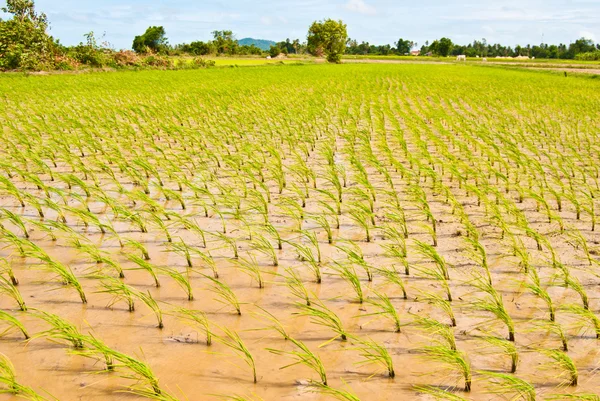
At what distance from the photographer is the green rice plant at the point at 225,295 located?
2.47 metres

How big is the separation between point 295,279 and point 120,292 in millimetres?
1012

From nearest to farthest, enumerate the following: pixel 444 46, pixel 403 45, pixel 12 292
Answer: pixel 12 292
pixel 444 46
pixel 403 45

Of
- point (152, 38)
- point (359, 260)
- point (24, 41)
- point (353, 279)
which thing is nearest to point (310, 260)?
point (359, 260)

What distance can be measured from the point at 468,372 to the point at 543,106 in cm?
1101

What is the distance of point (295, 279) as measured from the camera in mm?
2816

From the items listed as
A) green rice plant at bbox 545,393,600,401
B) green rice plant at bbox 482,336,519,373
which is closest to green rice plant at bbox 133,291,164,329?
green rice plant at bbox 482,336,519,373

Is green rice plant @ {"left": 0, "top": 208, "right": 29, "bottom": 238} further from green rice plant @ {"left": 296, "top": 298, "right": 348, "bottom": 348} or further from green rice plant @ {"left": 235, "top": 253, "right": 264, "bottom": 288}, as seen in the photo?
green rice plant @ {"left": 296, "top": 298, "right": 348, "bottom": 348}

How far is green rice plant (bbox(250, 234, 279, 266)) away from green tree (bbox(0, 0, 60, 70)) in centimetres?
2073

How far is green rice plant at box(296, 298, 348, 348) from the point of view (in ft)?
7.20

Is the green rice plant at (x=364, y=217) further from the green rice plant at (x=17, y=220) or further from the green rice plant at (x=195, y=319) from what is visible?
the green rice plant at (x=17, y=220)

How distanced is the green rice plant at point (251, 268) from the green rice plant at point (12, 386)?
129cm

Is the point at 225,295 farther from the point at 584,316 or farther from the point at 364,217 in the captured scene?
the point at 584,316

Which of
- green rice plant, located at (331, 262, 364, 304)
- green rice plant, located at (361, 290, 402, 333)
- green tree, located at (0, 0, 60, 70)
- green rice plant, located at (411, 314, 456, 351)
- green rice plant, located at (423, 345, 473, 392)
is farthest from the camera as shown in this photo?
green tree, located at (0, 0, 60, 70)

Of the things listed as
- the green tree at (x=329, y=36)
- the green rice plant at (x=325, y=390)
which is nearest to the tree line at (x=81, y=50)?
the green tree at (x=329, y=36)
